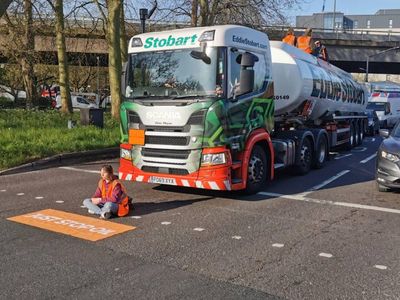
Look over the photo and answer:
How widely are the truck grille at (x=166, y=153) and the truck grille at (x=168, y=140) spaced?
0.13 metres

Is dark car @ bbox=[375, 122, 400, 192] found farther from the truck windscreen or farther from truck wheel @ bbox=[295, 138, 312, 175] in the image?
the truck windscreen

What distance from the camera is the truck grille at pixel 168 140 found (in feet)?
28.0

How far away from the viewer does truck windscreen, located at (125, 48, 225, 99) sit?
27.7 feet

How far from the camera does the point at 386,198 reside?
373 inches

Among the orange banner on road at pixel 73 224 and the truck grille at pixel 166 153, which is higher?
the truck grille at pixel 166 153

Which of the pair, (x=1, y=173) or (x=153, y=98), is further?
(x=1, y=173)

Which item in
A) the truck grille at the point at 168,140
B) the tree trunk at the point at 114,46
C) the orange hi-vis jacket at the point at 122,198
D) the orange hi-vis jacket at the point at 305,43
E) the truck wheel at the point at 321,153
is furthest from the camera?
the tree trunk at the point at 114,46

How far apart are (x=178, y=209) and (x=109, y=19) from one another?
1353 cm

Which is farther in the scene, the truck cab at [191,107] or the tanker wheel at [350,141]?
the tanker wheel at [350,141]

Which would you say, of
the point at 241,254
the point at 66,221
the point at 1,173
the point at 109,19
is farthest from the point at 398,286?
the point at 109,19

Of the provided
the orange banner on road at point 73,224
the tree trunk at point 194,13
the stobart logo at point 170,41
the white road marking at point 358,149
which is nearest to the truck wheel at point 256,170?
the stobart logo at point 170,41

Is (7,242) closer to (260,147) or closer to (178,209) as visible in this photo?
(178,209)

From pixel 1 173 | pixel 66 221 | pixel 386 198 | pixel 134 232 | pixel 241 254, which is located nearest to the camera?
pixel 241 254

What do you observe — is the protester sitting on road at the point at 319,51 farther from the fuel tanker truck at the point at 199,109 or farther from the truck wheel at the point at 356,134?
the fuel tanker truck at the point at 199,109
